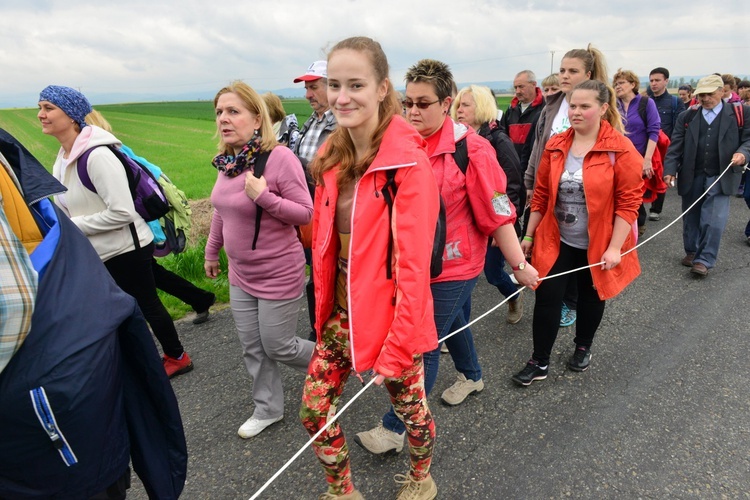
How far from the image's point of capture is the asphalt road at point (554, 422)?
8.20 feet

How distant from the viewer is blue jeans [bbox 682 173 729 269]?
5.19m

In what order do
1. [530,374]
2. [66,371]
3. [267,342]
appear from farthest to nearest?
[530,374] → [267,342] → [66,371]

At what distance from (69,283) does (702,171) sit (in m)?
6.37

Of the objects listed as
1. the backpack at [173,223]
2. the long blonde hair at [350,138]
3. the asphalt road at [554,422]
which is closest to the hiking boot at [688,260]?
the asphalt road at [554,422]

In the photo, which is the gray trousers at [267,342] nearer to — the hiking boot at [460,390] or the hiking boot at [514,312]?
the hiking boot at [460,390]

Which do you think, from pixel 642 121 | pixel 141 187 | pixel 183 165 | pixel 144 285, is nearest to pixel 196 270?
pixel 144 285

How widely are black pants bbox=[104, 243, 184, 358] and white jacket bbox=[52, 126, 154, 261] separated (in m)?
0.13

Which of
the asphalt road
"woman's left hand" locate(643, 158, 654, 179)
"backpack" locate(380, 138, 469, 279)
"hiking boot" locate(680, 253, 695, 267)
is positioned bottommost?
the asphalt road

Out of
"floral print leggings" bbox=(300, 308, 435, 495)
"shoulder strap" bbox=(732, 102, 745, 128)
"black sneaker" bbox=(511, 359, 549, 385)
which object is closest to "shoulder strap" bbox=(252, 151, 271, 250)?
"floral print leggings" bbox=(300, 308, 435, 495)

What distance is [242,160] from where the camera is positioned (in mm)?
2672

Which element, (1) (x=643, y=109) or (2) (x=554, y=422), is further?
(1) (x=643, y=109)

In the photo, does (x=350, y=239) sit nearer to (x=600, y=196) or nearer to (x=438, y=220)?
(x=438, y=220)

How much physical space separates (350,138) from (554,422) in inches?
87.8

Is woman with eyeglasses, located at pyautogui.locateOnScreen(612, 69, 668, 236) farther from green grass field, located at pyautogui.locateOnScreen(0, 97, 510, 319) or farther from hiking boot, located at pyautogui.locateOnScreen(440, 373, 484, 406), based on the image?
green grass field, located at pyautogui.locateOnScreen(0, 97, 510, 319)
